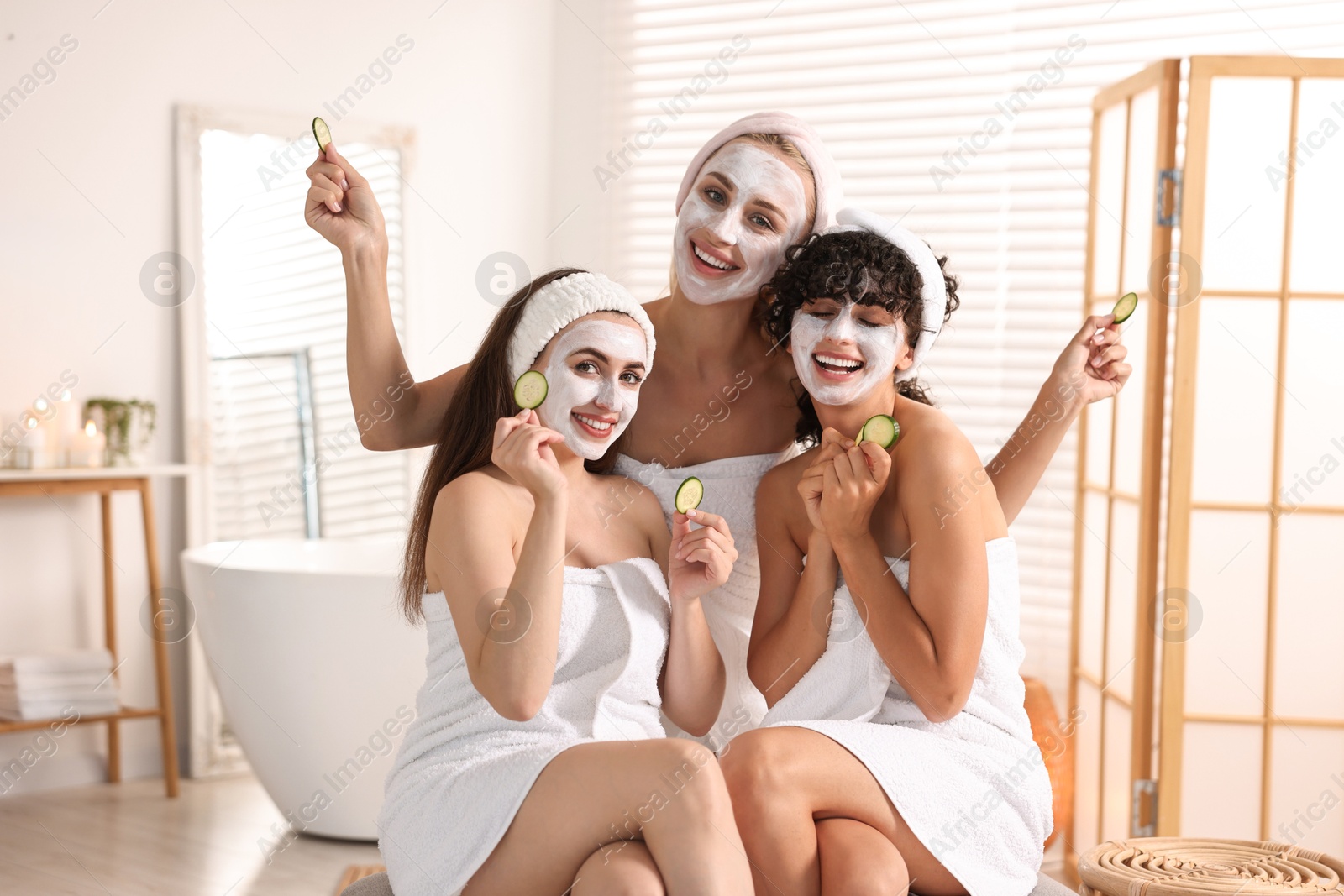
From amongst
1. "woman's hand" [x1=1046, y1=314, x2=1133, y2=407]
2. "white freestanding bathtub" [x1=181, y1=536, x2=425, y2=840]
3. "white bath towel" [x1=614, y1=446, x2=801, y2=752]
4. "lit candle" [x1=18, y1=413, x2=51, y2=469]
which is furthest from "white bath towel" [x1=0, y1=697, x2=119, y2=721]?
"woman's hand" [x1=1046, y1=314, x2=1133, y2=407]

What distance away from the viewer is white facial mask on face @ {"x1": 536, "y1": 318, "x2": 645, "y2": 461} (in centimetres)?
154

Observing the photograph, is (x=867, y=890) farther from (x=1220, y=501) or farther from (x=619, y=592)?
(x=1220, y=501)

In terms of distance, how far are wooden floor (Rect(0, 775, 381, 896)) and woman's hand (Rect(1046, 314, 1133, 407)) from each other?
6.85ft

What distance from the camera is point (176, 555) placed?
3.87 m

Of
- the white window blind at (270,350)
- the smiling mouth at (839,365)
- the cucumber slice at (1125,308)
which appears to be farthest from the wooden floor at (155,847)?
the cucumber slice at (1125,308)

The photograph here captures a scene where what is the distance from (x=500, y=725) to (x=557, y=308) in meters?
0.54

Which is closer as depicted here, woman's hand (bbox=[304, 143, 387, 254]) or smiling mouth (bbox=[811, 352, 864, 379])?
smiling mouth (bbox=[811, 352, 864, 379])

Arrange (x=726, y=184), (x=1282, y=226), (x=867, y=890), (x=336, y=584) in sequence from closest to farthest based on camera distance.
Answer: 1. (x=867, y=890)
2. (x=726, y=184)
3. (x=1282, y=226)
4. (x=336, y=584)

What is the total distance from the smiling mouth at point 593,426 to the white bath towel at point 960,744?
0.38 meters

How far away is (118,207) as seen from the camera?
370 centimetres

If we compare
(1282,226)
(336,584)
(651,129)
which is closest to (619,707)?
(336,584)

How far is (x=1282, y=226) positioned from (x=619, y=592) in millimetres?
1985

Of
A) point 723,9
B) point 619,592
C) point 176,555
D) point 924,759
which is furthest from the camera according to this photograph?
point 723,9

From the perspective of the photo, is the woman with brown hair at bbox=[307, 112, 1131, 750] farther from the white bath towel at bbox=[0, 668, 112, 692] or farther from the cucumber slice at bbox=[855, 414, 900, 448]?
the white bath towel at bbox=[0, 668, 112, 692]
